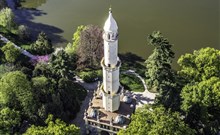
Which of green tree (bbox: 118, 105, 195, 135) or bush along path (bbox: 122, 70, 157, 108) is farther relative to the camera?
bush along path (bbox: 122, 70, 157, 108)

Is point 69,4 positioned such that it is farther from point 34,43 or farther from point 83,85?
point 83,85

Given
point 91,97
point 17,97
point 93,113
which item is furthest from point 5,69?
point 93,113

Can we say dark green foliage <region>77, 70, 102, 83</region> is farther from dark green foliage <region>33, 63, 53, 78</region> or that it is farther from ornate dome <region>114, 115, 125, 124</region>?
ornate dome <region>114, 115, 125, 124</region>

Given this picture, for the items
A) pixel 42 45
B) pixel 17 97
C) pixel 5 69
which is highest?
pixel 42 45

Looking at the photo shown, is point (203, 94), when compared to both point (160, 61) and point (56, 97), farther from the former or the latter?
point (56, 97)

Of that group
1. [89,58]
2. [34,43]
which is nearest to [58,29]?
[34,43]

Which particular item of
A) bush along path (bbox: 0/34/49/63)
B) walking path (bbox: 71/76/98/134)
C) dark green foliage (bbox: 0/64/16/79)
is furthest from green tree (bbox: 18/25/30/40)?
walking path (bbox: 71/76/98/134)
